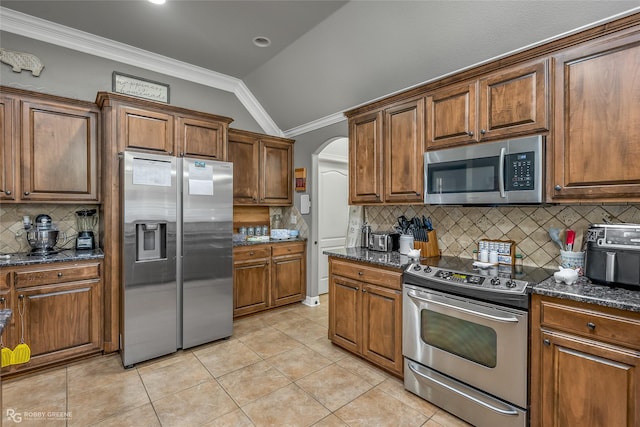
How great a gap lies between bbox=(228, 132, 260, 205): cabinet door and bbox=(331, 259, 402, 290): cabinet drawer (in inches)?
67.7

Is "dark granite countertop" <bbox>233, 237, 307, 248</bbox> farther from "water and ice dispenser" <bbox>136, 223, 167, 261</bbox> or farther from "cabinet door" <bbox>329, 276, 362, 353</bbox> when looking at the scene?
"cabinet door" <bbox>329, 276, 362, 353</bbox>

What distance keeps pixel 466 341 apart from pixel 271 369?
64.8 inches

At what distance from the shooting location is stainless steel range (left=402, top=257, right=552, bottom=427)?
74.0 inches

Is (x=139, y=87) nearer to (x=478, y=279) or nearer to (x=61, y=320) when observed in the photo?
(x=61, y=320)

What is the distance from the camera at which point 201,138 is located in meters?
3.36

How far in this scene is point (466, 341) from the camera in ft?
6.92

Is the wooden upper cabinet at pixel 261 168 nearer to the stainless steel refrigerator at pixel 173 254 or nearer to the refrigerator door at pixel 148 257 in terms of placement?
the stainless steel refrigerator at pixel 173 254

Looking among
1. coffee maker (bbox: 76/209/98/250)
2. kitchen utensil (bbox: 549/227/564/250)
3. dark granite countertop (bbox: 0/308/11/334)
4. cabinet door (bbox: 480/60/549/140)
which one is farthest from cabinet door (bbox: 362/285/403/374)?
coffee maker (bbox: 76/209/98/250)

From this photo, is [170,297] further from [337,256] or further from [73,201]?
[337,256]

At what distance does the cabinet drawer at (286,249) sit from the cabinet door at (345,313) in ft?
4.13

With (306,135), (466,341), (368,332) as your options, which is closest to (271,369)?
(368,332)

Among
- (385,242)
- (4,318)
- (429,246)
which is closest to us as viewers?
(4,318)

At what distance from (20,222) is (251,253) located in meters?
2.30

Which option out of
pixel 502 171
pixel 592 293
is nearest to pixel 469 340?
pixel 592 293
